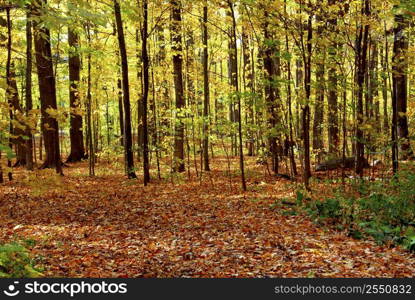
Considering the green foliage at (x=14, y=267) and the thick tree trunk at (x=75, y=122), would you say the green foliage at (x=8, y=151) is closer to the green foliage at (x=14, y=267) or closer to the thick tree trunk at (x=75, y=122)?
the green foliage at (x=14, y=267)

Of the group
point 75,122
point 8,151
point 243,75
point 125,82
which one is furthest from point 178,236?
point 75,122

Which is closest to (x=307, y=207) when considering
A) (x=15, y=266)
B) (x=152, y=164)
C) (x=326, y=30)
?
(x=326, y=30)

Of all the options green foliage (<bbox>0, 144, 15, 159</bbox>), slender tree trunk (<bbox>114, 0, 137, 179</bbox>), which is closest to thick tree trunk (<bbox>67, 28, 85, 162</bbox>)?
slender tree trunk (<bbox>114, 0, 137, 179</bbox>)

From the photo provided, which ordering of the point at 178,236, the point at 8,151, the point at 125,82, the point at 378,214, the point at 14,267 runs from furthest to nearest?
the point at 125,82
the point at 378,214
the point at 178,236
the point at 14,267
the point at 8,151

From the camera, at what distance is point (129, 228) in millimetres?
9180

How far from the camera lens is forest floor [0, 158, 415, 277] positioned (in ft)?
20.5

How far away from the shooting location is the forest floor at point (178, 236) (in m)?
6.23

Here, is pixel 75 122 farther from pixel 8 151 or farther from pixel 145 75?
pixel 8 151

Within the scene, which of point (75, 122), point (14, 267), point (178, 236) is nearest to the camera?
point (14, 267)

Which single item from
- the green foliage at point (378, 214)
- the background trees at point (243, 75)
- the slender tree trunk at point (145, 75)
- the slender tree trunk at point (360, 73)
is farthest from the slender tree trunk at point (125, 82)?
the slender tree trunk at point (360, 73)

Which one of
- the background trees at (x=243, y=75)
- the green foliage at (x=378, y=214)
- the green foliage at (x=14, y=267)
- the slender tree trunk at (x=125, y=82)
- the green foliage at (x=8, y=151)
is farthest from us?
the slender tree trunk at (x=125, y=82)

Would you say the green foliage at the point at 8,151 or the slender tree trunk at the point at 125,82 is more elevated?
the slender tree trunk at the point at 125,82

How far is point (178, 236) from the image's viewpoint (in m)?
8.45

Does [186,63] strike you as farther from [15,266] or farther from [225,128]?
[15,266]
